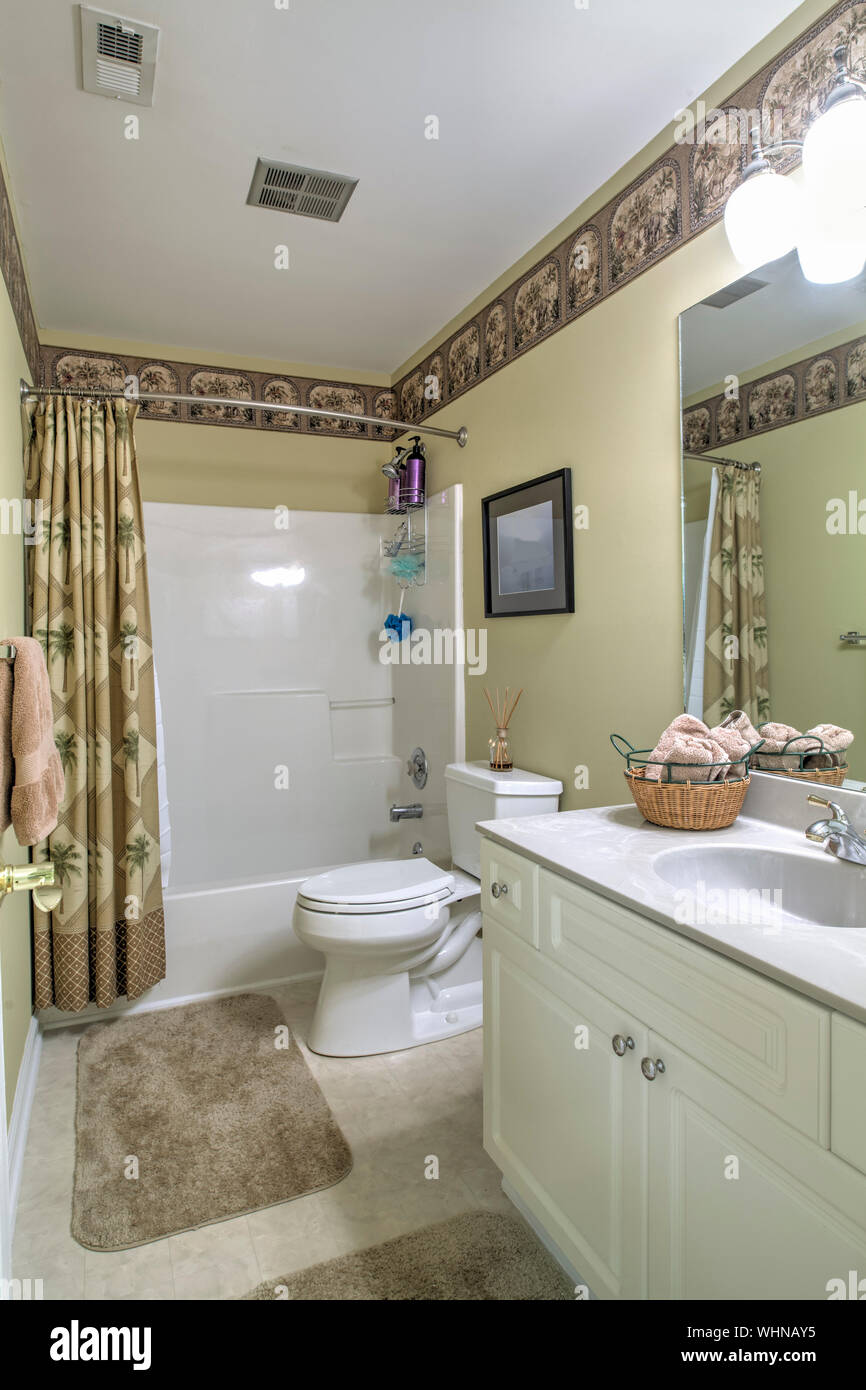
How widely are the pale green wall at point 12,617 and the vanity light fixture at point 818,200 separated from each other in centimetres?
171

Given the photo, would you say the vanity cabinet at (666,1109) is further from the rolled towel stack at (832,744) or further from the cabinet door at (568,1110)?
the rolled towel stack at (832,744)

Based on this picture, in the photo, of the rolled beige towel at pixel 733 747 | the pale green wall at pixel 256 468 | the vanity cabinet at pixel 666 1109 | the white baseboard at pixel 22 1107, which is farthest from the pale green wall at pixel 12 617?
the rolled beige towel at pixel 733 747

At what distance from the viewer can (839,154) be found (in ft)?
4.33

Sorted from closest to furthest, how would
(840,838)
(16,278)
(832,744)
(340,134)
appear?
1. (840,838)
2. (832,744)
3. (340,134)
4. (16,278)

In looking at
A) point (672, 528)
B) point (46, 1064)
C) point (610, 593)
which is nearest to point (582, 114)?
point (672, 528)

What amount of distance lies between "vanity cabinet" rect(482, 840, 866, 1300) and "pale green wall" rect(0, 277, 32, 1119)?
119 cm

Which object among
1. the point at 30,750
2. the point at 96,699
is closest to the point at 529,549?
the point at 96,699

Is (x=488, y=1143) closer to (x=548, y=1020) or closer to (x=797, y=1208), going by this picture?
(x=548, y=1020)

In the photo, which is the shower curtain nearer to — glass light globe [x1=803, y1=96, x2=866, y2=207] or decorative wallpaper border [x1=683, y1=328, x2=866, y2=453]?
Answer: decorative wallpaper border [x1=683, y1=328, x2=866, y2=453]

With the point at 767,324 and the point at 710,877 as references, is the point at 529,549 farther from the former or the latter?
the point at 710,877

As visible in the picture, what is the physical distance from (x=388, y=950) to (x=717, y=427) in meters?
1.60

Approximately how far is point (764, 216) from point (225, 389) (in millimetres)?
2335

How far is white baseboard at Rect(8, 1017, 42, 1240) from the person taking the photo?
1713 millimetres

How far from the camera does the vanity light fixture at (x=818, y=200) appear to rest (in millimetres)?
1303
